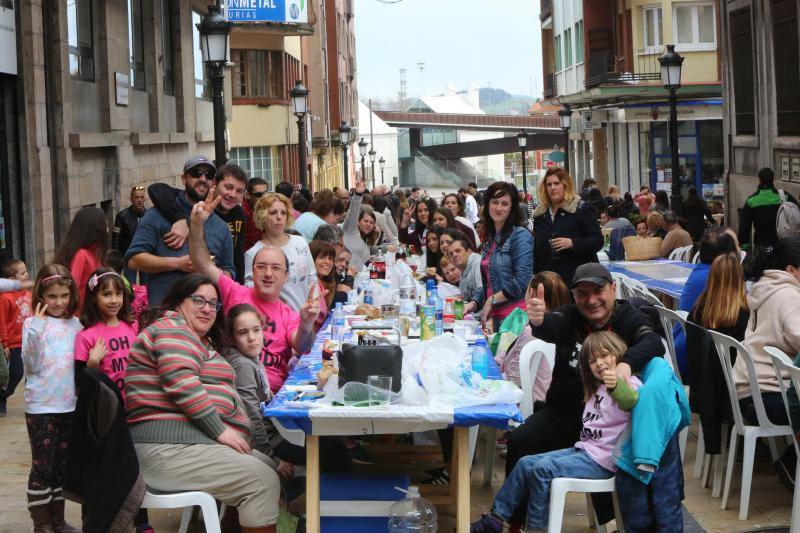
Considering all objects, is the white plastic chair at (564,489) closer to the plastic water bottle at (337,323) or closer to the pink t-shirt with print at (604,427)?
the pink t-shirt with print at (604,427)

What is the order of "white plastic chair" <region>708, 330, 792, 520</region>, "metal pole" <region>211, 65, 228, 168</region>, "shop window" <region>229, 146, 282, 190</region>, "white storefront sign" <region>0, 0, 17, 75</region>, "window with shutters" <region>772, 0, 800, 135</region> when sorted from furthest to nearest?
"shop window" <region>229, 146, 282, 190</region> < "window with shutters" <region>772, 0, 800, 135</region> < "white storefront sign" <region>0, 0, 17, 75</region> < "metal pole" <region>211, 65, 228, 168</region> < "white plastic chair" <region>708, 330, 792, 520</region>

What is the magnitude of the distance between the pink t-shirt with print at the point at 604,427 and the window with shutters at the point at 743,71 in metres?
17.9

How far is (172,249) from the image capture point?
808 centimetres

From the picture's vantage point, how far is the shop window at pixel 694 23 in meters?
36.0

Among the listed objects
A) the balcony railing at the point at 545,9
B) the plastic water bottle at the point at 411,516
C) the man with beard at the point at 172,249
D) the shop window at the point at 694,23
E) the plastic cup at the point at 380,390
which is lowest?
the plastic water bottle at the point at 411,516

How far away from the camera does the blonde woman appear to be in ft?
30.0

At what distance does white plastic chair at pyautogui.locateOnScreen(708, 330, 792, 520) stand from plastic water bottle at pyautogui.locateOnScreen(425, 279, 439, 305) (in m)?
2.88

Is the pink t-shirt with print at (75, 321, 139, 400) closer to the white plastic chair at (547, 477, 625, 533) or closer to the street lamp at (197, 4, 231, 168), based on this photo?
the white plastic chair at (547, 477, 625, 533)

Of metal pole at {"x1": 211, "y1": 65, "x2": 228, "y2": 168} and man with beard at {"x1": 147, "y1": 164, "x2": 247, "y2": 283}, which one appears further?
metal pole at {"x1": 211, "y1": 65, "x2": 228, "y2": 168}

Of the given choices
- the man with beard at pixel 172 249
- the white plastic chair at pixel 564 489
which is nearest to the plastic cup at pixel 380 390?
the white plastic chair at pixel 564 489

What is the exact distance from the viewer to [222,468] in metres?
6.01

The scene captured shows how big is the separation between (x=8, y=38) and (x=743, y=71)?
48.9 ft

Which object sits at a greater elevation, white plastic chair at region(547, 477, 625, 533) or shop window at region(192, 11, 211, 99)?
shop window at region(192, 11, 211, 99)

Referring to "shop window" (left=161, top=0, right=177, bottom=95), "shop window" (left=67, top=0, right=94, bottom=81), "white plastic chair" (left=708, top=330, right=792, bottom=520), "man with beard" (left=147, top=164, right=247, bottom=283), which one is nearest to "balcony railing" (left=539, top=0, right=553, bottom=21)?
"shop window" (left=161, top=0, right=177, bottom=95)
